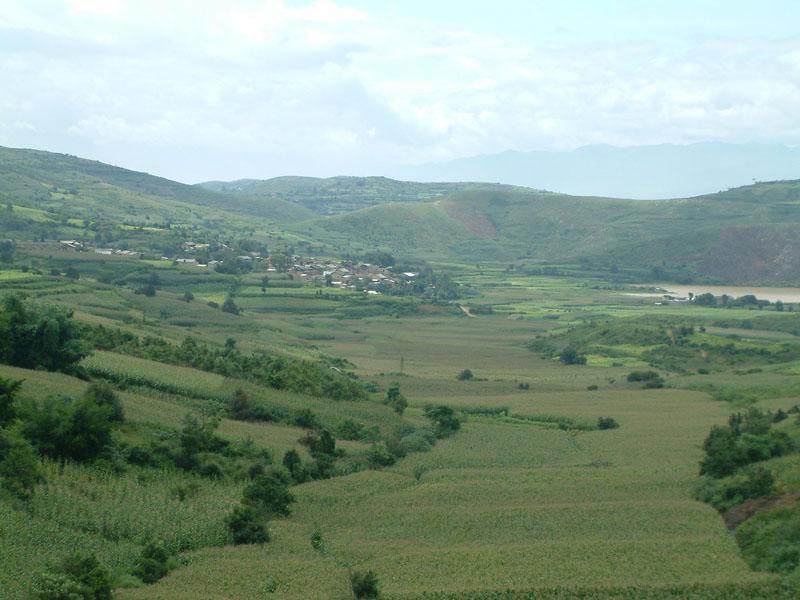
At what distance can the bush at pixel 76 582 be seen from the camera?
24594 mm

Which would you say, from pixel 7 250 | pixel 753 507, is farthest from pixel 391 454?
pixel 7 250

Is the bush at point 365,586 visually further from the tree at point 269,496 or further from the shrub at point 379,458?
the shrub at point 379,458

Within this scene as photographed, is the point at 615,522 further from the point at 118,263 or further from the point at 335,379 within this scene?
the point at 118,263

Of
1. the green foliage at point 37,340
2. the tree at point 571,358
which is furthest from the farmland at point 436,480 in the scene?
the green foliage at point 37,340

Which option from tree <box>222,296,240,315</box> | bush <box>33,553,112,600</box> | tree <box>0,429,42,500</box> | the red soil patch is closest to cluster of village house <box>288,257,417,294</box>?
tree <box>222,296,240,315</box>

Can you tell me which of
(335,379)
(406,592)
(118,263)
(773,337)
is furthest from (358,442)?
(118,263)

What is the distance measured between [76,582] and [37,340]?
1198 inches

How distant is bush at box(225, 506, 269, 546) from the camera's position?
34281mm

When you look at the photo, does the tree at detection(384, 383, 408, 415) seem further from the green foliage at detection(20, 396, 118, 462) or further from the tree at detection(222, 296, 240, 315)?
the tree at detection(222, 296, 240, 315)

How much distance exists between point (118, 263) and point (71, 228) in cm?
3986

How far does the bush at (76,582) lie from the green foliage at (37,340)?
28388 millimetres

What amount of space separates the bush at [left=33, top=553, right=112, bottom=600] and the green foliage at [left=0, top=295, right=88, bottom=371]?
2839 cm

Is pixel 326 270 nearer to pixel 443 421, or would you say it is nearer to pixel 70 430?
pixel 443 421

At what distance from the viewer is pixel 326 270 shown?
159 m
